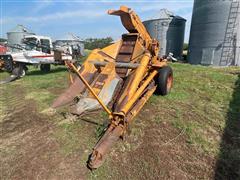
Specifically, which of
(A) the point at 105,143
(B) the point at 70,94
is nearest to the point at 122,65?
(B) the point at 70,94

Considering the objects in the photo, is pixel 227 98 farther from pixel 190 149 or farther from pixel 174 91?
pixel 190 149

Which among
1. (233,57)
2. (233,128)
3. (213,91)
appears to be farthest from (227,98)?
(233,57)

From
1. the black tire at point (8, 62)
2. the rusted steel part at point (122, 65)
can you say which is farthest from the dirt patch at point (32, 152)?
the black tire at point (8, 62)

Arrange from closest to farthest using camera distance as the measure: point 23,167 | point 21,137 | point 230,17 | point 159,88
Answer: point 23,167 < point 21,137 < point 159,88 < point 230,17

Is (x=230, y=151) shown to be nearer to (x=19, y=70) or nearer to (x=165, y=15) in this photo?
(x=19, y=70)

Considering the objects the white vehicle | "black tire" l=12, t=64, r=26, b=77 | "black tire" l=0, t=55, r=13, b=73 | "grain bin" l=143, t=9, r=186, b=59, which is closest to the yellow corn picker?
the white vehicle

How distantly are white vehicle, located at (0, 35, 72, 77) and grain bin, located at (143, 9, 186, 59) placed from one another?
921 cm

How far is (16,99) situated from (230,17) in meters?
12.8

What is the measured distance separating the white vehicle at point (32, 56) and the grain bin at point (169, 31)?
30.2ft

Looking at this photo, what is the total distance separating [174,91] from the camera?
6.46 meters

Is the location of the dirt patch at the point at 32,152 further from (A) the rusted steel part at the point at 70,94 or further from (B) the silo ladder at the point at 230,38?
(B) the silo ladder at the point at 230,38

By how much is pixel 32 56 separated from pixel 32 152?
8801 mm

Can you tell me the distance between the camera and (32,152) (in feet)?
11.0

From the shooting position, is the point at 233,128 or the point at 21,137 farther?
the point at 233,128
